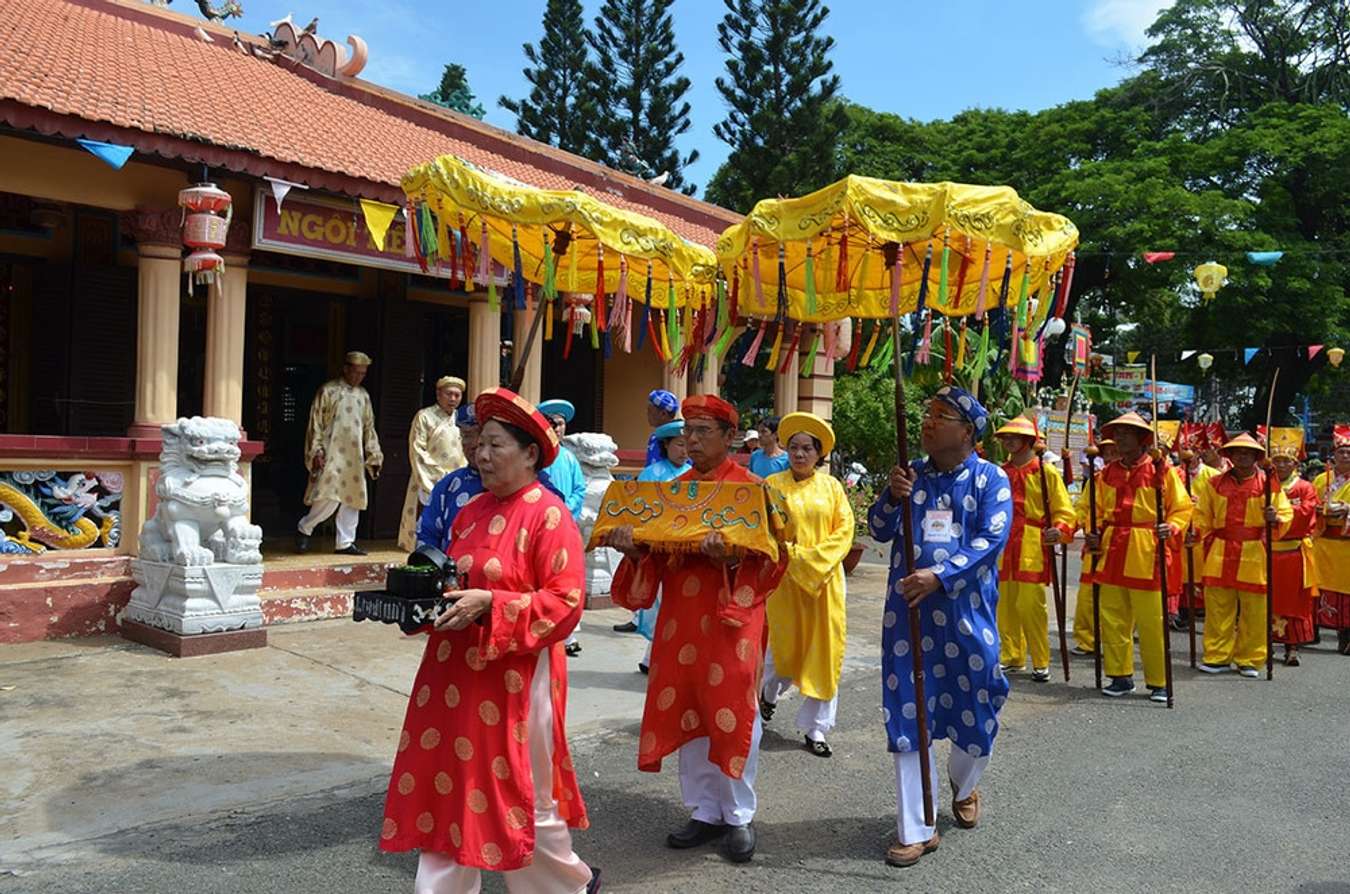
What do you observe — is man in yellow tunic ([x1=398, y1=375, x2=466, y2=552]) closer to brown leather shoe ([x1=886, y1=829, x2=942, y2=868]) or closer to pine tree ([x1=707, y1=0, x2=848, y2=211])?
brown leather shoe ([x1=886, y1=829, x2=942, y2=868])

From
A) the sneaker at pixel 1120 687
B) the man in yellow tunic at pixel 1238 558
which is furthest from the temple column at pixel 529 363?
the man in yellow tunic at pixel 1238 558

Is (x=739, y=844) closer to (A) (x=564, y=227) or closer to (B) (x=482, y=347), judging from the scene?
(A) (x=564, y=227)

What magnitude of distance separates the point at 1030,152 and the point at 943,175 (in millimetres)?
2308

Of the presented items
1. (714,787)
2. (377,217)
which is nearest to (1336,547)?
(714,787)

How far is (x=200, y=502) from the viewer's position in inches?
277

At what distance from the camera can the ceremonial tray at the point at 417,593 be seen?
115 inches

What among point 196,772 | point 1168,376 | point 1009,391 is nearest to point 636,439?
point 1009,391

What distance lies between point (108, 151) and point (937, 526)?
593 centimetres

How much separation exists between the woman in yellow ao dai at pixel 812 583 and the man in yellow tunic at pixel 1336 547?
6662 millimetres

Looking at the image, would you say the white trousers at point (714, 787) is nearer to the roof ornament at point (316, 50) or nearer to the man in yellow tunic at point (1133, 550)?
the man in yellow tunic at point (1133, 550)

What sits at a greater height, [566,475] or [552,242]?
[552,242]

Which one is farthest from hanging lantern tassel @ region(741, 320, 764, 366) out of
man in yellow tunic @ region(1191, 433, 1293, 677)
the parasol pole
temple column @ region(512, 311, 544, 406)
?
temple column @ region(512, 311, 544, 406)

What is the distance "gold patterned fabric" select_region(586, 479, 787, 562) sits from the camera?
397cm

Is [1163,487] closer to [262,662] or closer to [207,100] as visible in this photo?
[262,662]
